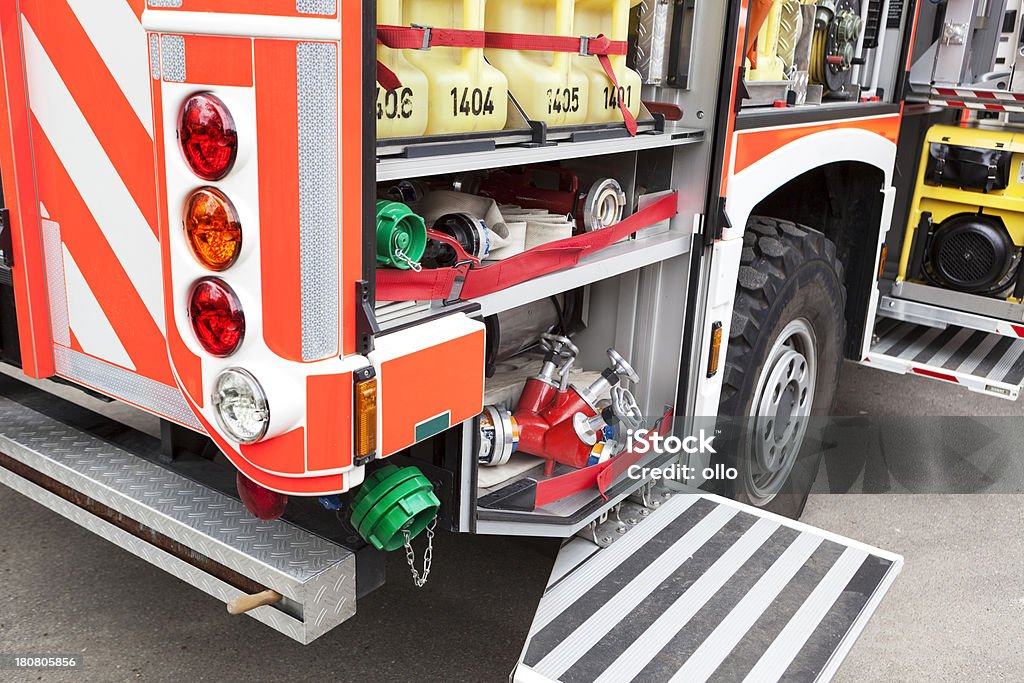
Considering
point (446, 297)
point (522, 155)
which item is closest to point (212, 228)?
point (446, 297)

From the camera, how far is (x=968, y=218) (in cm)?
383

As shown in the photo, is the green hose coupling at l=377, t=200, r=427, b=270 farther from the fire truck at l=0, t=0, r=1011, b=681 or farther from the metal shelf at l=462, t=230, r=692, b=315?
the metal shelf at l=462, t=230, r=692, b=315

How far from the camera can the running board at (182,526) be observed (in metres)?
1.80

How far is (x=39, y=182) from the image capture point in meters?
2.03

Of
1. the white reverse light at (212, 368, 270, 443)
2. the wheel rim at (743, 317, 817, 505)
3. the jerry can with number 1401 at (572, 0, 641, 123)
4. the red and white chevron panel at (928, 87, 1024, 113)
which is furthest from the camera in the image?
the red and white chevron panel at (928, 87, 1024, 113)

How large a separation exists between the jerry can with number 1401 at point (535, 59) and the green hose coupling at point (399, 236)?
566 mm

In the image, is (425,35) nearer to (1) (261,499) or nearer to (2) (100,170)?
(2) (100,170)

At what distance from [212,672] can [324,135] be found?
177cm

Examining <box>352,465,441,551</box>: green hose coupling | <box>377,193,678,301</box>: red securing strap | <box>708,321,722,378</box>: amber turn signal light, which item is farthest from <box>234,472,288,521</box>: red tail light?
<box>708,321,722,378</box>: amber turn signal light

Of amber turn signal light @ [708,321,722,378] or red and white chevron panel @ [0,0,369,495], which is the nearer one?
Answer: red and white chevron panel @ [0,0,369,495]

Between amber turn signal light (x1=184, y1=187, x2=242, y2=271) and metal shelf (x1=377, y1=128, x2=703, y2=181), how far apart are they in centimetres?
28

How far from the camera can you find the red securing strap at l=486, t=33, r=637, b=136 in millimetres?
2117

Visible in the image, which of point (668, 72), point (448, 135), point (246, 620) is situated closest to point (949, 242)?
point (668, 72)

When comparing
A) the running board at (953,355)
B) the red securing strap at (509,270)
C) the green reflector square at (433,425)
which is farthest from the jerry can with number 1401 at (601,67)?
the running board at (953,355)
